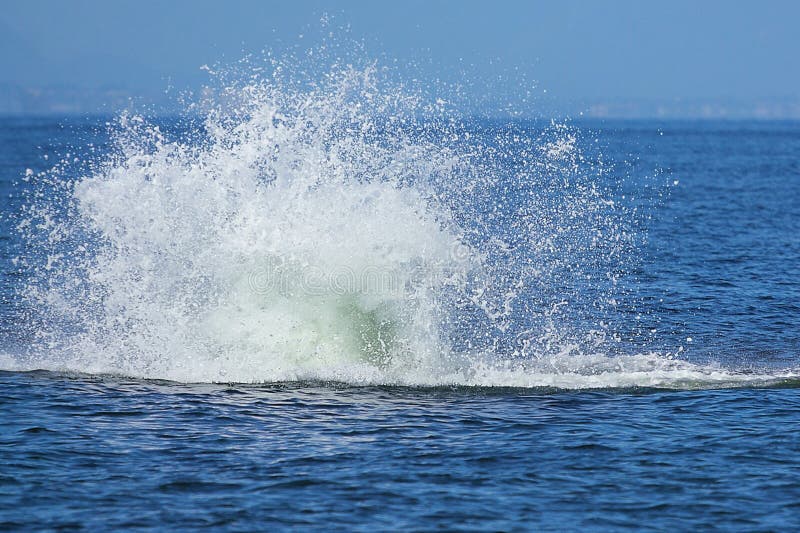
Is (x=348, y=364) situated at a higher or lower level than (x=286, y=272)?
lower

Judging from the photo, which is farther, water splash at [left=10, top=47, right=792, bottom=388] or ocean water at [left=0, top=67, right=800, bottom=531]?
water splash at [left=10, top=47, right=792, bottom=388]

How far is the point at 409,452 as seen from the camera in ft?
47.1

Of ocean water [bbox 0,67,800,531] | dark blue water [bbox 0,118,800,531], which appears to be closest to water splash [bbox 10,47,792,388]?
ocean water [bbox 0,67,800,531]

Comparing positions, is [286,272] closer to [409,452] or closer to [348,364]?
[348,364]

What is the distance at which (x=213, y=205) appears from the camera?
20.1 meters

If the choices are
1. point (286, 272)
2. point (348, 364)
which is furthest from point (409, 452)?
point (286, 272)

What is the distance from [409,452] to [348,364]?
4.50 metres

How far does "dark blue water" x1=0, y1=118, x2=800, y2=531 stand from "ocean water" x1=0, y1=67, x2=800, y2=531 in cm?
5

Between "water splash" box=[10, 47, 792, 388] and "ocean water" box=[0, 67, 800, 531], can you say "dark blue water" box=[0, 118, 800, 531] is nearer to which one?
"ocean water" box=[0, 67, 800, 531]

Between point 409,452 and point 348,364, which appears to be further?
point 348,364

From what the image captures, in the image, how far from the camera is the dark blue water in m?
12.2

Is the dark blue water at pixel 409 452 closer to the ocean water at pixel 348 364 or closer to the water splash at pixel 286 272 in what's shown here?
the ocean water at pixel 348 364

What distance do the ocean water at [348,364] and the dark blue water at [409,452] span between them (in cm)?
5

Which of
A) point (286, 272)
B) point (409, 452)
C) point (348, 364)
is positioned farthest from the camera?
point (286, 272)
